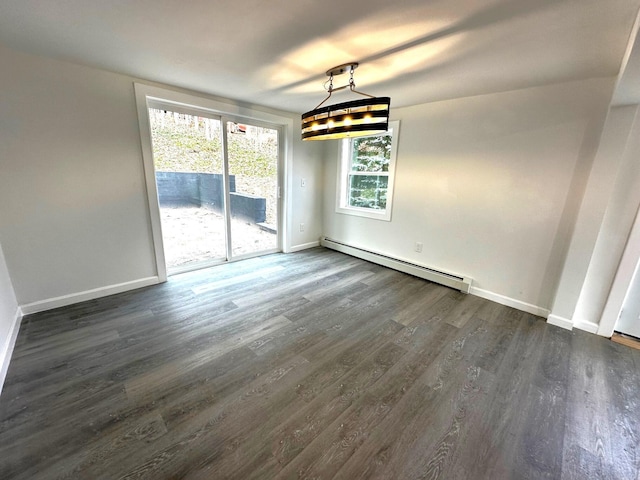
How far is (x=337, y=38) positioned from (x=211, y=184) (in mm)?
2480

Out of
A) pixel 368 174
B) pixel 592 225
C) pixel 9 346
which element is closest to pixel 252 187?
pixel 368 174

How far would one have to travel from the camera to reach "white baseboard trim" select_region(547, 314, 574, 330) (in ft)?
8.18

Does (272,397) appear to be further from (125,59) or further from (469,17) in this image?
(125,59)

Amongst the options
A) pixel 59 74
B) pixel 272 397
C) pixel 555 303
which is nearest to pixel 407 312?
pixel 555 303

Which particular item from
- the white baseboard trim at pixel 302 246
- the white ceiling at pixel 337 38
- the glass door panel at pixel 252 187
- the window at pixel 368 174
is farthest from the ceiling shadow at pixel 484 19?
the white baseboard trim at pixel 302 246

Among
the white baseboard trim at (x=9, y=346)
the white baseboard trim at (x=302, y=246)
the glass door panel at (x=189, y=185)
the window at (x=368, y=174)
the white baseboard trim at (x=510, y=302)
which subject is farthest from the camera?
the white baseboard trim at (x=302, y=246)

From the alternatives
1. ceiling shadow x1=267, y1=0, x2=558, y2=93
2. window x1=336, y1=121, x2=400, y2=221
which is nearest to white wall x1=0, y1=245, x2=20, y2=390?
ceiling shadow x1=267, y1=0, x2=558, y2=93

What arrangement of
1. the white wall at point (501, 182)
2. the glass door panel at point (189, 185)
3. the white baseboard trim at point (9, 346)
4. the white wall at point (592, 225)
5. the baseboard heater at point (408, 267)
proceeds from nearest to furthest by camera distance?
1. the white baseboard trim at point (9, 346)
2. the white wall at point (592, 225)
3. the white wall at point (501, 182)
4. the glass door panel at point (189, 185)
5. the baseboard heater at point (408, 267)

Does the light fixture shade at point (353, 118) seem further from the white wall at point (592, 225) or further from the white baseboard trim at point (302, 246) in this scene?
the white baseboard trim at point (302, 246)

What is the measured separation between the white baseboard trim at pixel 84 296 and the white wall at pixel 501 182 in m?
3.40

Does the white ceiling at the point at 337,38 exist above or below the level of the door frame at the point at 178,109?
above

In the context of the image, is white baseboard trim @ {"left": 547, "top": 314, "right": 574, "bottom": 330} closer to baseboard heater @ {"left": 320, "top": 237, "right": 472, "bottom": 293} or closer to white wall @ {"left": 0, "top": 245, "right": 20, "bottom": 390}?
baseboard heater @ {"left": 320, "top": 237, "right": 472, "bottom": 293}

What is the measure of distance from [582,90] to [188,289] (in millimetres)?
4361

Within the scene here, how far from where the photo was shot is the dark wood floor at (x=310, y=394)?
50.3 inches
